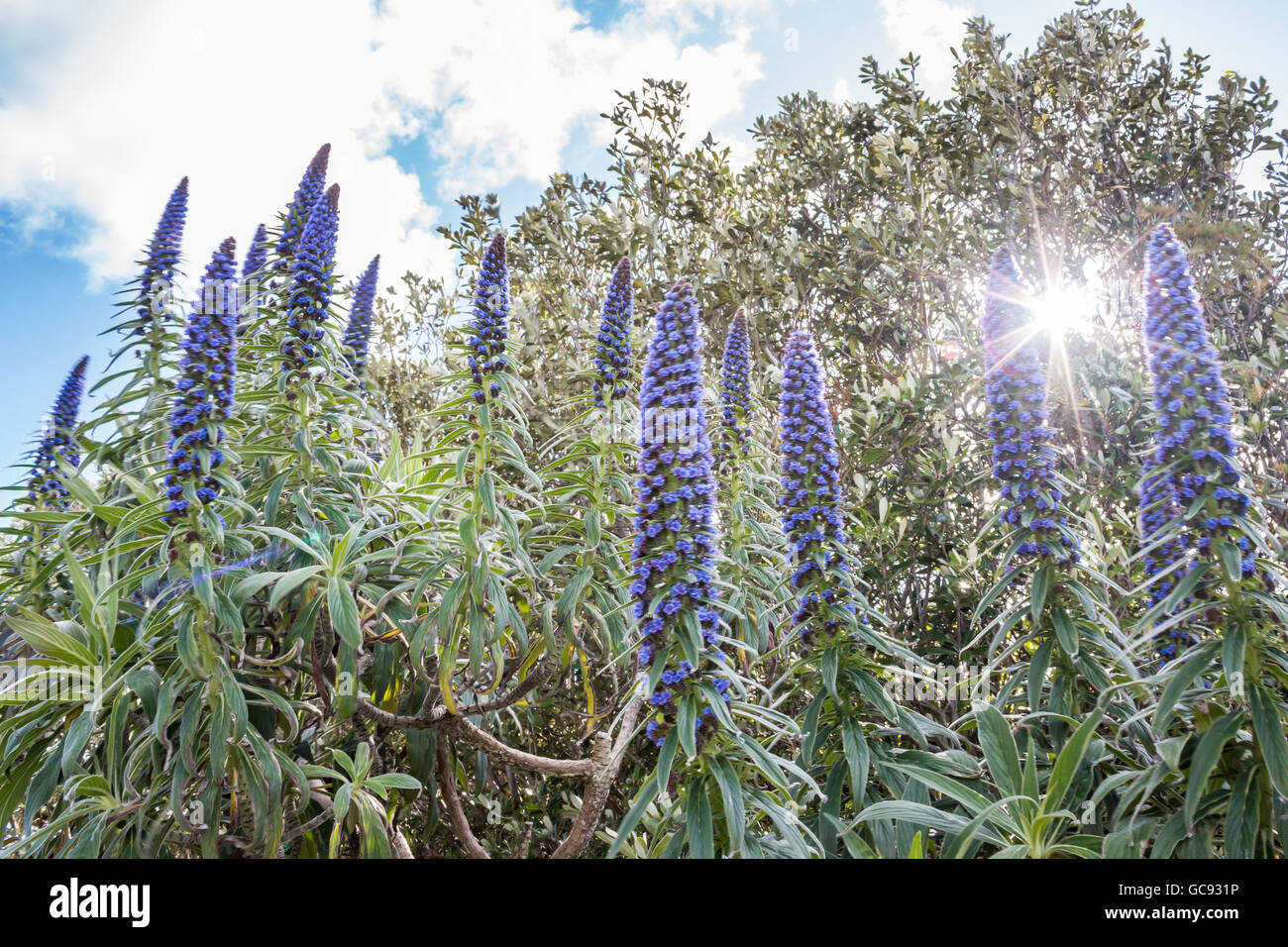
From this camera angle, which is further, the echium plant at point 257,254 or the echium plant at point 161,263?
the echium plant at point 257,254

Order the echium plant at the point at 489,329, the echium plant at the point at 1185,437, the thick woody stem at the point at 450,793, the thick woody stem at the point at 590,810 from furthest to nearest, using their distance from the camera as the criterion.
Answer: the thick woody stem at the point at 450,793
the thick woody stem at the point at 590,810
the echium plant at the point at 489,329
the echium plant at the point at 1185,437

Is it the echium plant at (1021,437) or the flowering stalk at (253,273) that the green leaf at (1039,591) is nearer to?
the echium plant at (1021,437)

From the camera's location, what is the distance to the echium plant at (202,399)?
2.28m

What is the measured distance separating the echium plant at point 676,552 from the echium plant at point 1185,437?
1227mm

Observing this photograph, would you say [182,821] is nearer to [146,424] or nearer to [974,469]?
[146,424]

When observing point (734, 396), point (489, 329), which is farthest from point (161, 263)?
point (734, 396)

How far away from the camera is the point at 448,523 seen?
2879 millimetres

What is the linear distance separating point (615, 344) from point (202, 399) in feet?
4.83

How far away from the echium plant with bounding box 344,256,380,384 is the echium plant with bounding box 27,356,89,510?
1.30 m

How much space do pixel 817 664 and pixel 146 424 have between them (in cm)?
277

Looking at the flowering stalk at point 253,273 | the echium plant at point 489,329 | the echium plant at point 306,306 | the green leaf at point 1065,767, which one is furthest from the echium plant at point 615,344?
the green leaf at point 1065,767

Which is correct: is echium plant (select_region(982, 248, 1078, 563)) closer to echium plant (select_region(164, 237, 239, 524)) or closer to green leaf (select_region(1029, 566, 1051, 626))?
green leaf (select_region(1029, 566, 1051, 626))

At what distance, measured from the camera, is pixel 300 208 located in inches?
133
